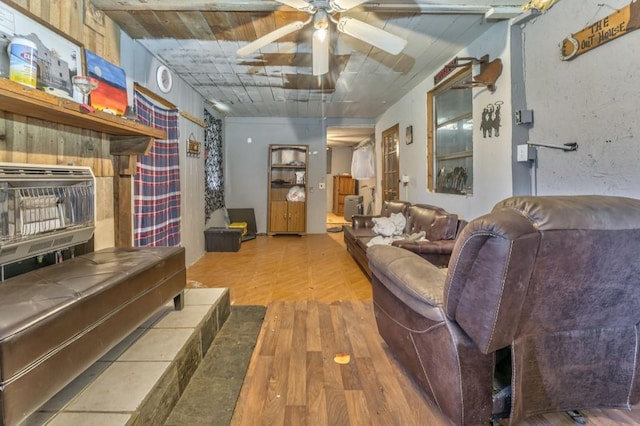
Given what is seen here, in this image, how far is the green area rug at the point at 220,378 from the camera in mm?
1452

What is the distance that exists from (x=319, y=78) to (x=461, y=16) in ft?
6.34

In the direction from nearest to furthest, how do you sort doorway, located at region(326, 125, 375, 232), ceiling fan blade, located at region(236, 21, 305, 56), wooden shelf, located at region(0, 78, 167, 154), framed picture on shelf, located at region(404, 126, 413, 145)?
wooden shelf, located at region(0, 78, 167, 154), ceiling fan blade, located at region(236, 21, 305, 56), framed picture on shelf, located at region(404, 126, 413, 145), doorway, located at region(326, 125, 375, 232)

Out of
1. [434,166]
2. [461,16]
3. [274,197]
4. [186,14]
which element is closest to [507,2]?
[461,16]

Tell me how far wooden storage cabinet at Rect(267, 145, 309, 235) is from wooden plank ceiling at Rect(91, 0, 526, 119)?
160cm

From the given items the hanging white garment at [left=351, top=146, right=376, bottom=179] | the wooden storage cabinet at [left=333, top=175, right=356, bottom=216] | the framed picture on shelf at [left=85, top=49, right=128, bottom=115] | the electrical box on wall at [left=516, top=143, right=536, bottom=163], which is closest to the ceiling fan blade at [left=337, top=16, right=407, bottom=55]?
the electrical box on wall at [left=516, top=143, right=536, bottom=163]

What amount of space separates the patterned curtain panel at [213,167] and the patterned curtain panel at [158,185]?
1.49 meters

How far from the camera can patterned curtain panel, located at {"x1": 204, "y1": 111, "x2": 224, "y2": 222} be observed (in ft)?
17.1

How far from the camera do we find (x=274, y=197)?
6691 millimetres

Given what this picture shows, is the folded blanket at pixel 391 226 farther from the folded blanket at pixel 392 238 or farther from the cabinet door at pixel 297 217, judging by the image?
the cabinet door at pixel 297 217

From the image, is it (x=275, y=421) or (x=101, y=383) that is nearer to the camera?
(x=101, y=383)

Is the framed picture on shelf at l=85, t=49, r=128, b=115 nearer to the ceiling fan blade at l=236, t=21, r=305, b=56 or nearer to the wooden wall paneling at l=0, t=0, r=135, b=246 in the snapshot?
the wooden wall paneling at l=0, t=0, r=135, b=246

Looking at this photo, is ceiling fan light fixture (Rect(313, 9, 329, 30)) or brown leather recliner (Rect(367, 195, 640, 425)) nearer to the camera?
brown leather recliner (Rect(367, 195, 640, 425))

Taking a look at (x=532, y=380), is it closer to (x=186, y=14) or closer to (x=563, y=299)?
(x=563, y=299)

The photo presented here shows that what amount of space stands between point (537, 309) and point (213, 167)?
525 cm
